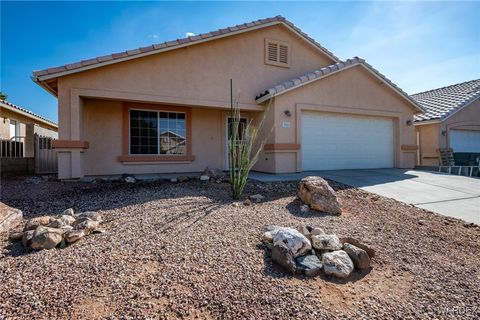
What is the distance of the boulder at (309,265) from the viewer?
295 centimetres

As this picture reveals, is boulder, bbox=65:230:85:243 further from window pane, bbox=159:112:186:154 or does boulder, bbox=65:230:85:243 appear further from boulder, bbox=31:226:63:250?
window pane, bbox=159:112:186:154

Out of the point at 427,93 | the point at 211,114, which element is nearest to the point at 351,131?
the point at 211,114

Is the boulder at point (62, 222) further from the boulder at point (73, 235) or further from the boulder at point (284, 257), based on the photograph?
the boulder at point (284, 257)

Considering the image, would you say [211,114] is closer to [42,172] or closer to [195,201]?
[195,201]

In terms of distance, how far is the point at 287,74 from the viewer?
10930mm

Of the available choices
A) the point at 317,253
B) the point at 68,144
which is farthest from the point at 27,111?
the point at 317,253

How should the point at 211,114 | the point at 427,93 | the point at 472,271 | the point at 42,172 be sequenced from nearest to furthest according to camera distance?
the point at 472,271, the point at 42,172, the point at 211,114, the point at 427,93

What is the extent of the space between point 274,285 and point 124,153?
27.8 feet

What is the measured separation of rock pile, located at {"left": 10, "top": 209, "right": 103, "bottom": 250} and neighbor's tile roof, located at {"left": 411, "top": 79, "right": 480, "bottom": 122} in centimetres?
1542

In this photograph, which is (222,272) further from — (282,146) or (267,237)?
(282,146)

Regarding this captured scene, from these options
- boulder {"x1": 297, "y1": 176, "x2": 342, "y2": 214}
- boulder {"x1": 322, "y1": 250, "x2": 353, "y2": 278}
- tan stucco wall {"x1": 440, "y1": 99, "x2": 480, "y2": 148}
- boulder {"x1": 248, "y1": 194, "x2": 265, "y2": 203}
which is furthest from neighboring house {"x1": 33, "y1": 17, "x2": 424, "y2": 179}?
boulder {"x1": 322, "y1": 250, "x2": 353, "y2": 278}

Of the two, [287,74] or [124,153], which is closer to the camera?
[124,153]

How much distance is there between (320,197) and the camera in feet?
17.1

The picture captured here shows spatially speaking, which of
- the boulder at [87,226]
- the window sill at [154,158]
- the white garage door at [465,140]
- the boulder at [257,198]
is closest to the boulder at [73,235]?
the boulder at [87,226]
